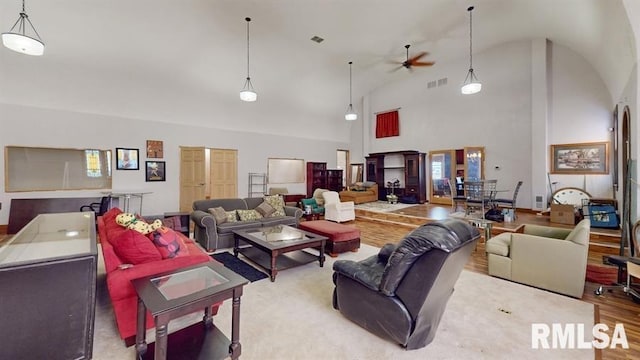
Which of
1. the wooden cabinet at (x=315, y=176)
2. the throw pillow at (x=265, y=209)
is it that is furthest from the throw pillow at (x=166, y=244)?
the wooden cabinet at (x=315, y=176)

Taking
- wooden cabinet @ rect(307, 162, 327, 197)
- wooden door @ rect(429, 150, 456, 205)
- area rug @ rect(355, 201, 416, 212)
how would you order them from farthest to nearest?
wooden cabinet @ rect(307, 162, 327, 197) → wooden door @ rect(429, 150, 456, 205) → area rug @ rect(355, 201, 416, 212)

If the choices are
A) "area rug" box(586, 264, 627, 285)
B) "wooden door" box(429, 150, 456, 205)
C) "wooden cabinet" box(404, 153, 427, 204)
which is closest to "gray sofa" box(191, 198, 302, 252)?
"area rug" box(586, 264, 627, 285)

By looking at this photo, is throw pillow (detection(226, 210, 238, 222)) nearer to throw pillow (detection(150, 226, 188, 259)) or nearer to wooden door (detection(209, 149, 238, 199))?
throw pillow (detection(150, 226, 188, 259))

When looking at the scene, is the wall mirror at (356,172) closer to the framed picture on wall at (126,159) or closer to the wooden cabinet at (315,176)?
the wooden cabinet at (315,176)

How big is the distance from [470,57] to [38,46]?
9.69m

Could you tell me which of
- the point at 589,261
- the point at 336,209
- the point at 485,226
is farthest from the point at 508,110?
the point at 336,209

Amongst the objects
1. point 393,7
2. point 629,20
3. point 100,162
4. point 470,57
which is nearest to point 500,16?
point 470,57

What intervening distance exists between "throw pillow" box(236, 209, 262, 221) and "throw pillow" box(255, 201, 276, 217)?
0.35 feet

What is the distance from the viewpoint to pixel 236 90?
24.6ft

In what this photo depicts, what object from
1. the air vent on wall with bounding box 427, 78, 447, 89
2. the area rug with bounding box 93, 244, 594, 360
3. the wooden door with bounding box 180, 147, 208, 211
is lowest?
the area rug with bounding box 93, 244, 594, 360

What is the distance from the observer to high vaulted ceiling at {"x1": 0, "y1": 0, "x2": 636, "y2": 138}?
4594 millimetres

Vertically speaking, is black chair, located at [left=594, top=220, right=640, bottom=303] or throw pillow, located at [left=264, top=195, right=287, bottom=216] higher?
throw pillow, located at [left=264, top=195, right=287, bottom=216]

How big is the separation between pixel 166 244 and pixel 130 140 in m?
5.86

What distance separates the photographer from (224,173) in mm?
8367
